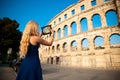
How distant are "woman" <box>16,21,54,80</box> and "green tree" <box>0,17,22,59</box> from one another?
21.4 meters

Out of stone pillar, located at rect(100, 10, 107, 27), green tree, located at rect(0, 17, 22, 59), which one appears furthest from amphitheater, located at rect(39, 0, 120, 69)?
green tree, located at rect(0, 17, 22, 59)

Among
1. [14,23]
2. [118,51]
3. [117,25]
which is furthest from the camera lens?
[14,23]

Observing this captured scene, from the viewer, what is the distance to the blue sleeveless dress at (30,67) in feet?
6.54

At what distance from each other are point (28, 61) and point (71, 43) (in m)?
22.3

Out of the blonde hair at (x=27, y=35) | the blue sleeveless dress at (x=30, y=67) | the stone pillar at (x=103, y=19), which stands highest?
Result: the stone pillar at (x=103, y=19)

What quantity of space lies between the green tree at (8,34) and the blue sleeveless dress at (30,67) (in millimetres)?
21403

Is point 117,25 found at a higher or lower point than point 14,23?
lower

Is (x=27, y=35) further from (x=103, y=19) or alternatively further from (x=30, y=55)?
(x=103, y=19)

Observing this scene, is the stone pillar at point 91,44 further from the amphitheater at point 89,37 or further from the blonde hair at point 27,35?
the blonde hair at point 27,35

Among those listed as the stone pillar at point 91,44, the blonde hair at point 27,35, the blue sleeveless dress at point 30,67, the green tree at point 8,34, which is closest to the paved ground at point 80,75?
the blue sleeveless dress at point 30,67

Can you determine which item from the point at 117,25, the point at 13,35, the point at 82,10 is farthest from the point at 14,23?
the point at 117,25

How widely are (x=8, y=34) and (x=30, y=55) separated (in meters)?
22.5

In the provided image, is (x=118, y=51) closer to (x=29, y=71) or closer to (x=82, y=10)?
(x=82, y=10)

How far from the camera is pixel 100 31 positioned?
19.2m
